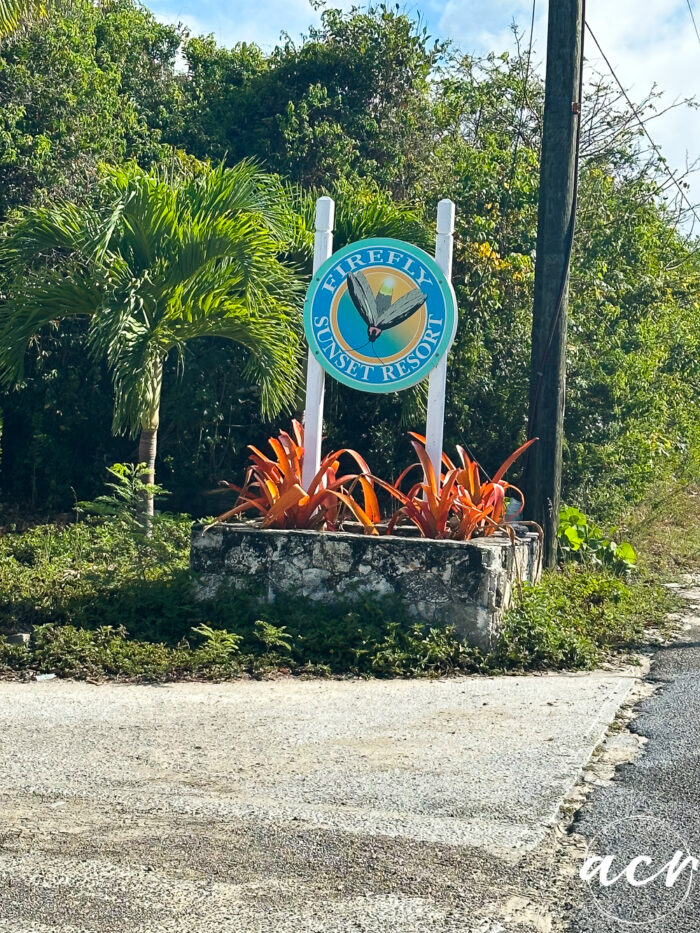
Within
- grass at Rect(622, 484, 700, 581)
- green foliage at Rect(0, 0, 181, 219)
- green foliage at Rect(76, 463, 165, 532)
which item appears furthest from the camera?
green foliage at Rect(0, 0, 181, 219)

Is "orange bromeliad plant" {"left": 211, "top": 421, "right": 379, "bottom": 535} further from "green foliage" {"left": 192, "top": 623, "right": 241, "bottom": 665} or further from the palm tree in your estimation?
the palm tree

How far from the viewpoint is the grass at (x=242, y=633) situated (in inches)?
264

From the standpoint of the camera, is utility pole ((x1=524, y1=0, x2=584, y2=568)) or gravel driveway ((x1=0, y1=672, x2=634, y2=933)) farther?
utility pole ((x1=524, y1=0, x2=584, y2=568))

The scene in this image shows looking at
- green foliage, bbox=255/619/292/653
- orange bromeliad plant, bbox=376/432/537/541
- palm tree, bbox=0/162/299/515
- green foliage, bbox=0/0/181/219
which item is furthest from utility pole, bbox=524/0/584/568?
green foliage, bbox=0/0/181/219

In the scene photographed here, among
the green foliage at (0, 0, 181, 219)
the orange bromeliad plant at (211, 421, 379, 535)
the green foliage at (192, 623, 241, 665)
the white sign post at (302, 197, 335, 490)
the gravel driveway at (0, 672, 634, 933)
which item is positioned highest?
the green foliage at (0, 0, 181, 219)

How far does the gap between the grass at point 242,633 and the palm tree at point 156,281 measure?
6.84 feet

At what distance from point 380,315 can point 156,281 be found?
2.48 m

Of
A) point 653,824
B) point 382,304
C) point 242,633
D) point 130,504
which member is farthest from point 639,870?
point 130,504

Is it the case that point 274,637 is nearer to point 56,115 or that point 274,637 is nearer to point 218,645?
point 218,645

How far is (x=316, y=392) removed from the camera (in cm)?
836

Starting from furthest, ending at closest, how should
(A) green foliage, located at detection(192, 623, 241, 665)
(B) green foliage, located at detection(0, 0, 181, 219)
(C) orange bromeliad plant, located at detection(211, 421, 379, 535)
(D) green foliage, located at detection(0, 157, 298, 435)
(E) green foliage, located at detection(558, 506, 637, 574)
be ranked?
1. (B) green foliage, located at detection(0, 0, 181, 219)
2. (E) green foliage, located at detection(558, 506, 637, 574)
3. (D) green foliage, located at detection(0, 157, 298, 435)
4. (C) orange bromeliad plant, located at detection(211, 421, 379, 535)
5. (A) green foliage, located at detection(192, 623, 241, 665)

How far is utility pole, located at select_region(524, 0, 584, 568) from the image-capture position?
366 inches

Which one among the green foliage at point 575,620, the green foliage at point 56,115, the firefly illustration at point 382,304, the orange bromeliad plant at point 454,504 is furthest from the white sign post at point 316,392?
the green foliage at point 56,115

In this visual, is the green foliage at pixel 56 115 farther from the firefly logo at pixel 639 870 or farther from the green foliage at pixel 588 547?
the firefly logo at pixel 639 870
